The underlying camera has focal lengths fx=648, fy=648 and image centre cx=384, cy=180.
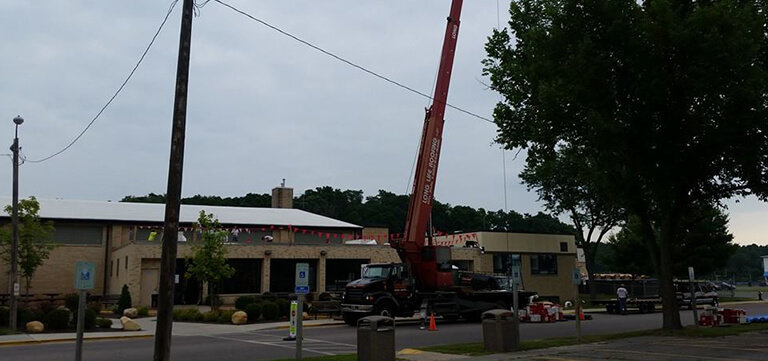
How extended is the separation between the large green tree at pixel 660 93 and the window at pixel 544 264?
22.6 metres

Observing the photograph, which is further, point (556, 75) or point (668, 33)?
point (556, 75)

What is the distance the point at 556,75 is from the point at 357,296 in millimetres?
10815

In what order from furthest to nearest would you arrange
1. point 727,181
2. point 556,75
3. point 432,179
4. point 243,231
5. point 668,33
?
point 243,231, point 432,179, point 727,181, point 556,75, point 668,33

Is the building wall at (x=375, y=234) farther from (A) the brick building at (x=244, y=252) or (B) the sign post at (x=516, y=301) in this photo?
(B) the sign post at (x=516, y=301)

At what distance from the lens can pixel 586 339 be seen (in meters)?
18.9

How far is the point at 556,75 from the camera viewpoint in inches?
789

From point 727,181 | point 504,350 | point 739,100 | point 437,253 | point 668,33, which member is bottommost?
point 504,350

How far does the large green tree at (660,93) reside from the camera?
17828 millimetres

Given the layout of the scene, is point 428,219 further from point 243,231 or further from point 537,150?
point 243,231

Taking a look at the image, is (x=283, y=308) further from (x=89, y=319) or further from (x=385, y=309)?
(x=89, y=319)

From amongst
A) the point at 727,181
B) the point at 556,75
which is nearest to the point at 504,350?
the point at 556,75

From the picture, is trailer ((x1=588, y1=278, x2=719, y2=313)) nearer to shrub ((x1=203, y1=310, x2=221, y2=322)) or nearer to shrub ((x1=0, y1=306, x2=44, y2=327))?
shrub ((x1=203, y1=310, x2=221, y2=322))

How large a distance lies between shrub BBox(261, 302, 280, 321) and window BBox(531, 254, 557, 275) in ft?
71.5


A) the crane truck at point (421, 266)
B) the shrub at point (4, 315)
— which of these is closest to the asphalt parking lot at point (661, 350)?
the crane truck at point (421, 266)
